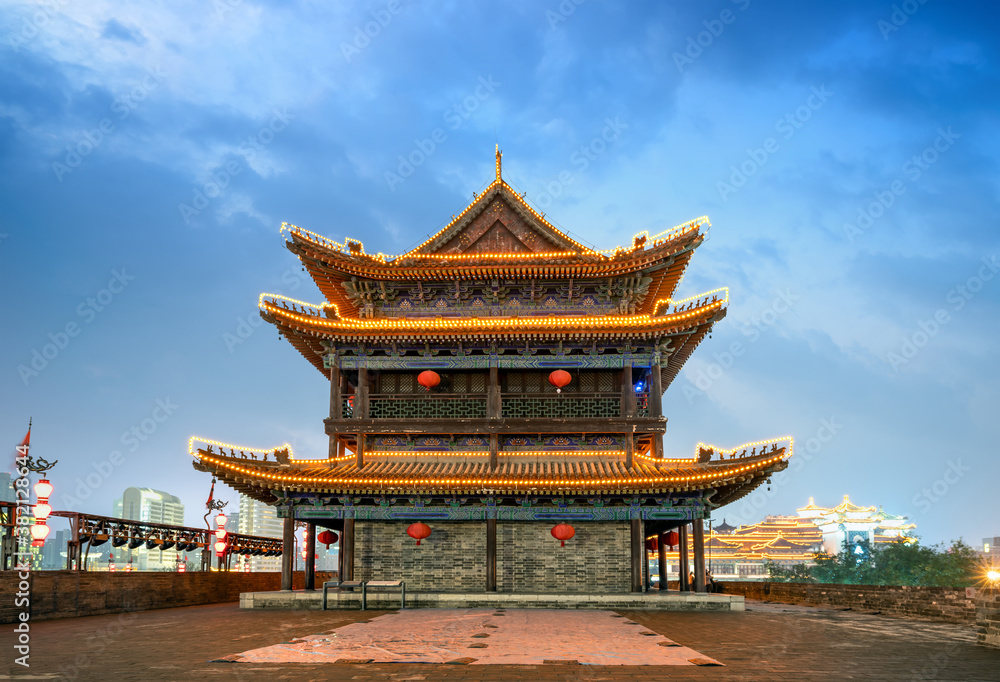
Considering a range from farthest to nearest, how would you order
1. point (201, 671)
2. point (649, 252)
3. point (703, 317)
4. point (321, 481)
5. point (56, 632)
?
point (649, 252), point (703, 317), point (321, 481), point (56, 632), point (201, 671)

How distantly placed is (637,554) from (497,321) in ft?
27.7

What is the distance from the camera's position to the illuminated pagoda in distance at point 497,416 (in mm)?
21781

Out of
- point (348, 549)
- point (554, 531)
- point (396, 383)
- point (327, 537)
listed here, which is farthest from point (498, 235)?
point (327, 537)

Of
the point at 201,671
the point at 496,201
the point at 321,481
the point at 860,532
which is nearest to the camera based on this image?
the point at 201,671

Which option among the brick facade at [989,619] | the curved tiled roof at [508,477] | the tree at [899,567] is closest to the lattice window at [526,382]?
the curved tiled roof at [508,477]

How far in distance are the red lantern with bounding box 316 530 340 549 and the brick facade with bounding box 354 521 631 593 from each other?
6.77ft

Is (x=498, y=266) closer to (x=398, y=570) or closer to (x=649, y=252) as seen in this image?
(x=649, y=252)

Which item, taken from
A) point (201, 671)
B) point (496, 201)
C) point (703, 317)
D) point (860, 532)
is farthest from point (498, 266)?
point (860, 532)

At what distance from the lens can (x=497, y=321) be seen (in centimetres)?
2372

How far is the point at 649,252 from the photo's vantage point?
24.6m

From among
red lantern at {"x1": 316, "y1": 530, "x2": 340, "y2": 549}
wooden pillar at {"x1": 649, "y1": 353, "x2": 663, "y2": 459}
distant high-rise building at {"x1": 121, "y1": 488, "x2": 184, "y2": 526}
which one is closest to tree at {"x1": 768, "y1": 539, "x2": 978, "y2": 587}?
wooden pillar at {"x1": 649, "y1": 353, "x2": 663, "y2": 459}

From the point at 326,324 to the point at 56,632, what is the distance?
11453 mm

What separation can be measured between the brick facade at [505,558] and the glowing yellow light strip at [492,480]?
2.13m

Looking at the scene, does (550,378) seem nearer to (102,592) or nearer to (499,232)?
(499,232)
